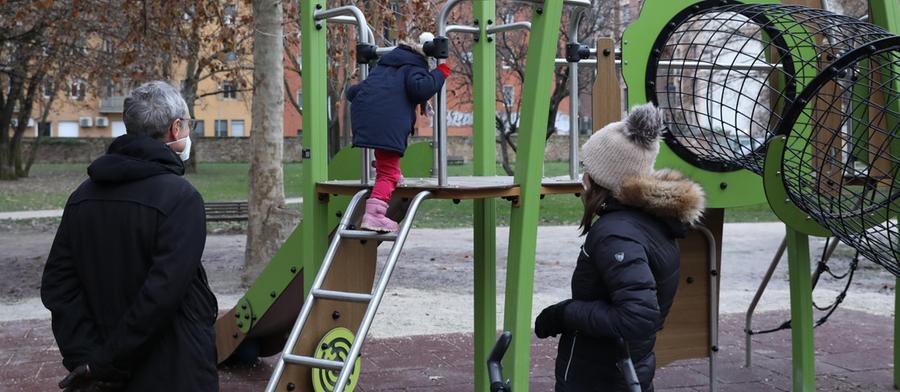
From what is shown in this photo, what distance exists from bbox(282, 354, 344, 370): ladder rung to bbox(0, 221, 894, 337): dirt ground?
382cm

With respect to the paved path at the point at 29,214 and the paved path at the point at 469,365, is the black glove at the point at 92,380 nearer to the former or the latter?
the paved path at the point at 469,365

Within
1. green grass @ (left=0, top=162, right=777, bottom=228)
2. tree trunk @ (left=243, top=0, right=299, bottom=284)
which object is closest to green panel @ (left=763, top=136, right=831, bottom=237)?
tree trunk @ (left=243, top=0, right=299, bottom=284)

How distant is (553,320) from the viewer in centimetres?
356

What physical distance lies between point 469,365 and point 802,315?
8.07 ft

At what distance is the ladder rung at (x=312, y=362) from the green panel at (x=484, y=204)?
1316 mm

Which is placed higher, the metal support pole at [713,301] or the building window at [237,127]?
the building window at [237,127]

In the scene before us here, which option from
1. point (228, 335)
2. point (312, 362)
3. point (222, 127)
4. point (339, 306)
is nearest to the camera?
Answer: point (312, 362)

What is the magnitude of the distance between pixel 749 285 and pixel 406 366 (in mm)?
6229

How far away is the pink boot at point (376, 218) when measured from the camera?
464 centimetres

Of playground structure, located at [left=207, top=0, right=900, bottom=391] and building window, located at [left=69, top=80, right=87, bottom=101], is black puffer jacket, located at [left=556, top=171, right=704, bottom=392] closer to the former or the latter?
playground structure, located at [left=207, top=0, right=900, bottom=391]

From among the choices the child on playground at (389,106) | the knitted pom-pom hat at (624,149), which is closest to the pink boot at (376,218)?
the child on playground at (389,106)

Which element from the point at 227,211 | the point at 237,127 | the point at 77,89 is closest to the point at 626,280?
the point at 227,211

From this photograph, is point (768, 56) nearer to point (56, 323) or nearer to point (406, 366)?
point (406, 366)

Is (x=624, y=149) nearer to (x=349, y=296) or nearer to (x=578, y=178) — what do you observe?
(x=349, y=296)
